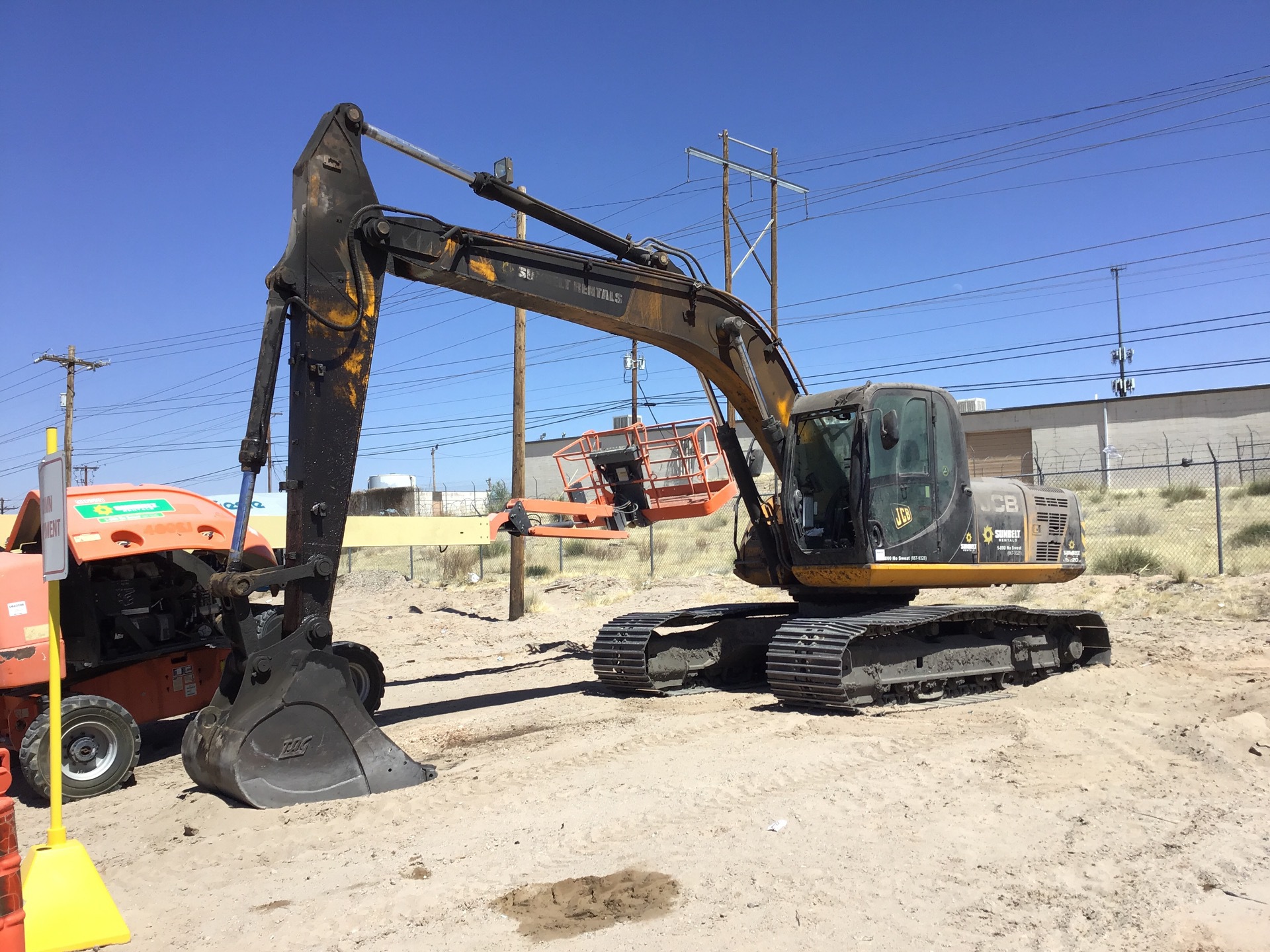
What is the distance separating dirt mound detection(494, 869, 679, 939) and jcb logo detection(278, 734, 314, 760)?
6.82ft

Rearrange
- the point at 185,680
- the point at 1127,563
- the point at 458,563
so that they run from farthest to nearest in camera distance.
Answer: the point at 458,563 → the point at 1127,563 → the point at 185,680

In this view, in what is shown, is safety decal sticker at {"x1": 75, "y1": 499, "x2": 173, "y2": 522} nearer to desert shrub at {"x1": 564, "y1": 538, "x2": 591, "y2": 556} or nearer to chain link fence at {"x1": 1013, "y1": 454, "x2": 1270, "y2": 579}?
chain link fence at {"x1": 1013, "y1": 454, "x2": 1270, "y2": 579}

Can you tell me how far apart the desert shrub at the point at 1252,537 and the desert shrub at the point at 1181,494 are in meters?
8.62

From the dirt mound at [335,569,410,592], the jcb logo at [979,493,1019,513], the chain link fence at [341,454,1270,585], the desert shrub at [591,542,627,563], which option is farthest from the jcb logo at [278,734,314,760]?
the desert shrub at [591,542,627,563]

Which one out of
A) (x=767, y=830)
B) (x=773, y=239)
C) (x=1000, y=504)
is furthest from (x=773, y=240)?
(x=767, y=830)

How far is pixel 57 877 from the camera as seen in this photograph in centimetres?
432

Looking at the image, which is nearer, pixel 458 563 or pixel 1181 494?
pixel 458 563

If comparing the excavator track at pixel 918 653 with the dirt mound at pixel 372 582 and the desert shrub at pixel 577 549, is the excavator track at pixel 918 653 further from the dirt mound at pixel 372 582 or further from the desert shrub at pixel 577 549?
the desert shrub at pixel 577 549

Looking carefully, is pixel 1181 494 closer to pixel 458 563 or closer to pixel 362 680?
pixel 458 563

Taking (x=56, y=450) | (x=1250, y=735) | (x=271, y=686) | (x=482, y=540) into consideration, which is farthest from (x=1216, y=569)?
(x=56, y=450)

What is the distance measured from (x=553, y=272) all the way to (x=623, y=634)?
13.0 feet

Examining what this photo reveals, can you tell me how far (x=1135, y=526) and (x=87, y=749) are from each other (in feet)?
72.6

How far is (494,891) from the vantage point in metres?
4.75

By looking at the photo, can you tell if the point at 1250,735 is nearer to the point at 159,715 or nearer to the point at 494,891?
the point at 494,891
